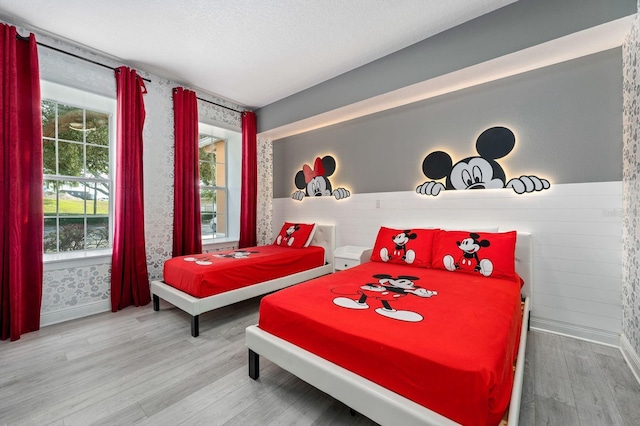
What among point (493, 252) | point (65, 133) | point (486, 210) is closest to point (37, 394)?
point (65, 133)

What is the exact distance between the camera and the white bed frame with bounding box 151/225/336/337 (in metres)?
2.37

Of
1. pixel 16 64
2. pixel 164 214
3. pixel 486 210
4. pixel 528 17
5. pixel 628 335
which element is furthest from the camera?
pixel 164 214

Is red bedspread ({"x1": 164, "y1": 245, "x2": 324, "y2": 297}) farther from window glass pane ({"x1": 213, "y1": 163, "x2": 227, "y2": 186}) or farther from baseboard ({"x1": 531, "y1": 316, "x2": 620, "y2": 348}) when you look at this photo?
baseboard ({"x1": 531, "y1": 316, "x2": 620, "y2": 348})

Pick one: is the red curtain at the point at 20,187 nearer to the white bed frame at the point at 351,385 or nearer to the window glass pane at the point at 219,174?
the window glass pane at the point at 219,174

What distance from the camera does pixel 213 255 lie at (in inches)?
124

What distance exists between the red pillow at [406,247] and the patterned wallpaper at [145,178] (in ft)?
8.65

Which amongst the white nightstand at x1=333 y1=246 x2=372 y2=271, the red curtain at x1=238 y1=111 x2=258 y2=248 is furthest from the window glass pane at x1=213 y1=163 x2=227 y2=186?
the white nightstand at x1=333 y1=246 x2=372 y2=271

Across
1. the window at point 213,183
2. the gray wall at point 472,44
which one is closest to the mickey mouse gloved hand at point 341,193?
the gray wall at point 472,44

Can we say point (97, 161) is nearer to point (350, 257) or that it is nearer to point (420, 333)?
point (350, 257)

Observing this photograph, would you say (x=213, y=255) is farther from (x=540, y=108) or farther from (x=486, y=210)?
(x=540, y=108)

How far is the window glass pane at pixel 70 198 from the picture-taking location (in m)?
2.95

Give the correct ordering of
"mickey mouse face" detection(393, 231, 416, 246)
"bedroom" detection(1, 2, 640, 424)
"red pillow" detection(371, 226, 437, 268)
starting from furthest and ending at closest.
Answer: "mickey mouse face" detection(393, 231, 416, 246)
"red pillow" detection(371, 226, 437, 268)
"bedroom" detection(1, 2, 640, 424)

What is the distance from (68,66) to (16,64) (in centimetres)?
40

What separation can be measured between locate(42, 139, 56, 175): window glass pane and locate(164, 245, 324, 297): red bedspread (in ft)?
5.14
